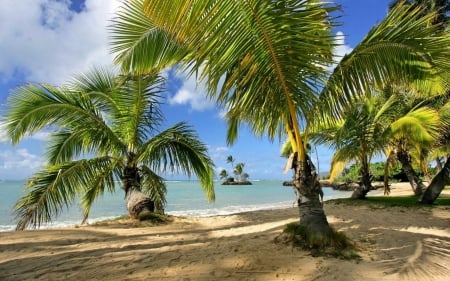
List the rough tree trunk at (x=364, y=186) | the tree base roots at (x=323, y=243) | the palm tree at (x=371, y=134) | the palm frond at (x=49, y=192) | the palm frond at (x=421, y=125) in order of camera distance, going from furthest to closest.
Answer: the rough tree trunk at (x=364, y=186)
the palm tree at (x=371, y=134)
the palm frond at (x=421, y=125)
the palm frond at (x=49, y=192)
the tree base roots at (x=323, y=243)

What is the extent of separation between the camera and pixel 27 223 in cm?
677

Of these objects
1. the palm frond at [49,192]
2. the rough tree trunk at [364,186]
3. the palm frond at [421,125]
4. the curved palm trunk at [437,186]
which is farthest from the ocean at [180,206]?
the palm frond at [421,125]

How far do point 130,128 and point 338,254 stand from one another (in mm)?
5801

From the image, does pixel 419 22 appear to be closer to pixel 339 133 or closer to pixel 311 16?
pixel 311 16

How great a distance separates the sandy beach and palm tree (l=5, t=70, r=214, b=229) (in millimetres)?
1596

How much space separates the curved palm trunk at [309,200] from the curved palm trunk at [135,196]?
13.1 feet

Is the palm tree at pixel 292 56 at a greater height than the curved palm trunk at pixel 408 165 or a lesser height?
greater

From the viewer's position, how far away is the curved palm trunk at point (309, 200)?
4535mm

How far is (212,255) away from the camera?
4324 millimetres

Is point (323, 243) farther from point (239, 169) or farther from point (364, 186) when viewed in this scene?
point (239, 169)

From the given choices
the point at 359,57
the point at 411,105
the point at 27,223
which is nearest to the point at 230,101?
the point at 359,57

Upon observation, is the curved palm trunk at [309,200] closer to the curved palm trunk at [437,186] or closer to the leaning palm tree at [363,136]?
the curved palm trunk at [437,186]

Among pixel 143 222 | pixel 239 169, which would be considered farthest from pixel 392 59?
Result: pixel 239 169

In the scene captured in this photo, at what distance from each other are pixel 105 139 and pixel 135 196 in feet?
5.29
